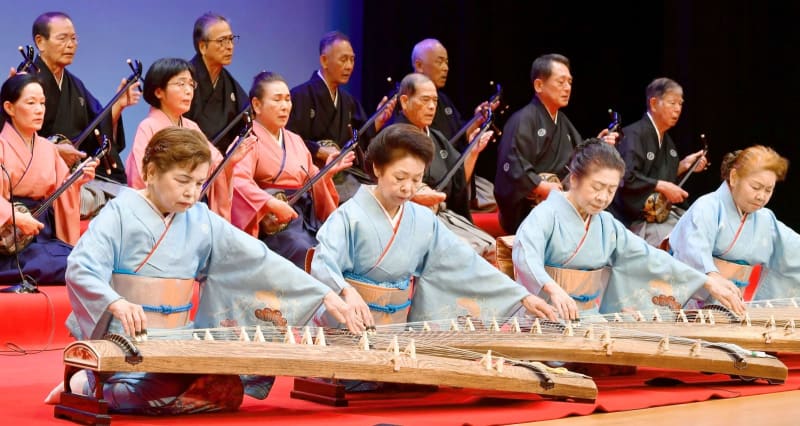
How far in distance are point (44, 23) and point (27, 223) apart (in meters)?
1.75

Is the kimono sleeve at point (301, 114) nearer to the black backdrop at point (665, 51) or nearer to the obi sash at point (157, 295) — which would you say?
the black backdrop at point (665, 51)

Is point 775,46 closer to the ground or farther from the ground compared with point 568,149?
farther from the ground

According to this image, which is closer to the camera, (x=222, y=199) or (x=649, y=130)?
(x=222, y=199)

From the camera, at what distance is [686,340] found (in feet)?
16.6

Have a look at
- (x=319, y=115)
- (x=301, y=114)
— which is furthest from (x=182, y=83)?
(x=319, y=115)

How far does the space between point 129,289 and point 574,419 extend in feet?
5.57

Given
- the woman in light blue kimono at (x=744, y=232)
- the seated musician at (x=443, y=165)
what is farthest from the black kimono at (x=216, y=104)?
the woman in light blue kimono at (x=744, y=232)

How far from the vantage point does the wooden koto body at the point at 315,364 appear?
→ 367 centimetres

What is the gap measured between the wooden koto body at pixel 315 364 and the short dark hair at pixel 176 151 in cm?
71

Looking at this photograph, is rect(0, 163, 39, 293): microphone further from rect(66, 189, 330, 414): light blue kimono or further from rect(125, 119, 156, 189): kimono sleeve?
rect(66, 189, 330, 414): light blue kimono

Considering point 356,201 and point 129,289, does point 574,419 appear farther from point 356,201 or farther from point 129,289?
point 129,289

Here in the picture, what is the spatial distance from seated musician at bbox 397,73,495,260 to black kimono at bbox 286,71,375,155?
433 millimetres

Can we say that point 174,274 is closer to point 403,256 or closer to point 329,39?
point 403,256

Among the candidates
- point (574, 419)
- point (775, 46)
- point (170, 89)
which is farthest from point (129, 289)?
point (775, 46)
